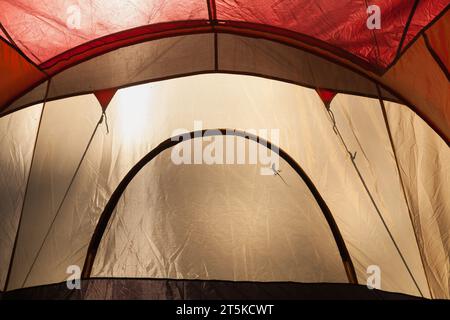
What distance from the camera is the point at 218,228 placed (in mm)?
2629

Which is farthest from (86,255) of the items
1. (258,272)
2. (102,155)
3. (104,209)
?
(258,272)

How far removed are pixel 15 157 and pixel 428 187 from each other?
183 centimetres

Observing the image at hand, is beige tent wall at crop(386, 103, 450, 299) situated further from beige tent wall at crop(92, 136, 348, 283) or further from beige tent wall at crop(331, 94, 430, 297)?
beige tent wall at crop(92, 136, 348, 283)

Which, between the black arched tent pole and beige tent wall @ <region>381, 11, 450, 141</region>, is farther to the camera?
the black arched tent pole

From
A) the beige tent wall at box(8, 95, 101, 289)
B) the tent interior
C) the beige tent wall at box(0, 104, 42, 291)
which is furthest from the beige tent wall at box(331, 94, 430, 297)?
the beige tent wall at box(0, 104, 42, 291)

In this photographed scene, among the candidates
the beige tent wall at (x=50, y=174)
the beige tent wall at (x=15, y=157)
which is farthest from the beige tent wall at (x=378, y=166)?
the beige tent wall at (x=15, y=157)

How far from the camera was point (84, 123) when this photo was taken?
8.76ft

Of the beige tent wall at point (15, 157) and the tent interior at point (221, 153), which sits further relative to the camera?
the beige tent wall at point (15, 157)

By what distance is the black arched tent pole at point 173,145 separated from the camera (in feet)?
8.44

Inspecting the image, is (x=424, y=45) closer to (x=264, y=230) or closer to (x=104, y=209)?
(x=264, y=230)

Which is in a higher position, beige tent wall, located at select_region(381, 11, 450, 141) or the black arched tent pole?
beige tent wall, located at select_region(381, 11, 450, 141)

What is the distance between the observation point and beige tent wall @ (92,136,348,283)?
255cm

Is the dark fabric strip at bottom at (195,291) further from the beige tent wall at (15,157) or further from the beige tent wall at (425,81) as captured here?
the beige tent wall at (425,81)

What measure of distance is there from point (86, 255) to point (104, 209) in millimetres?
218
